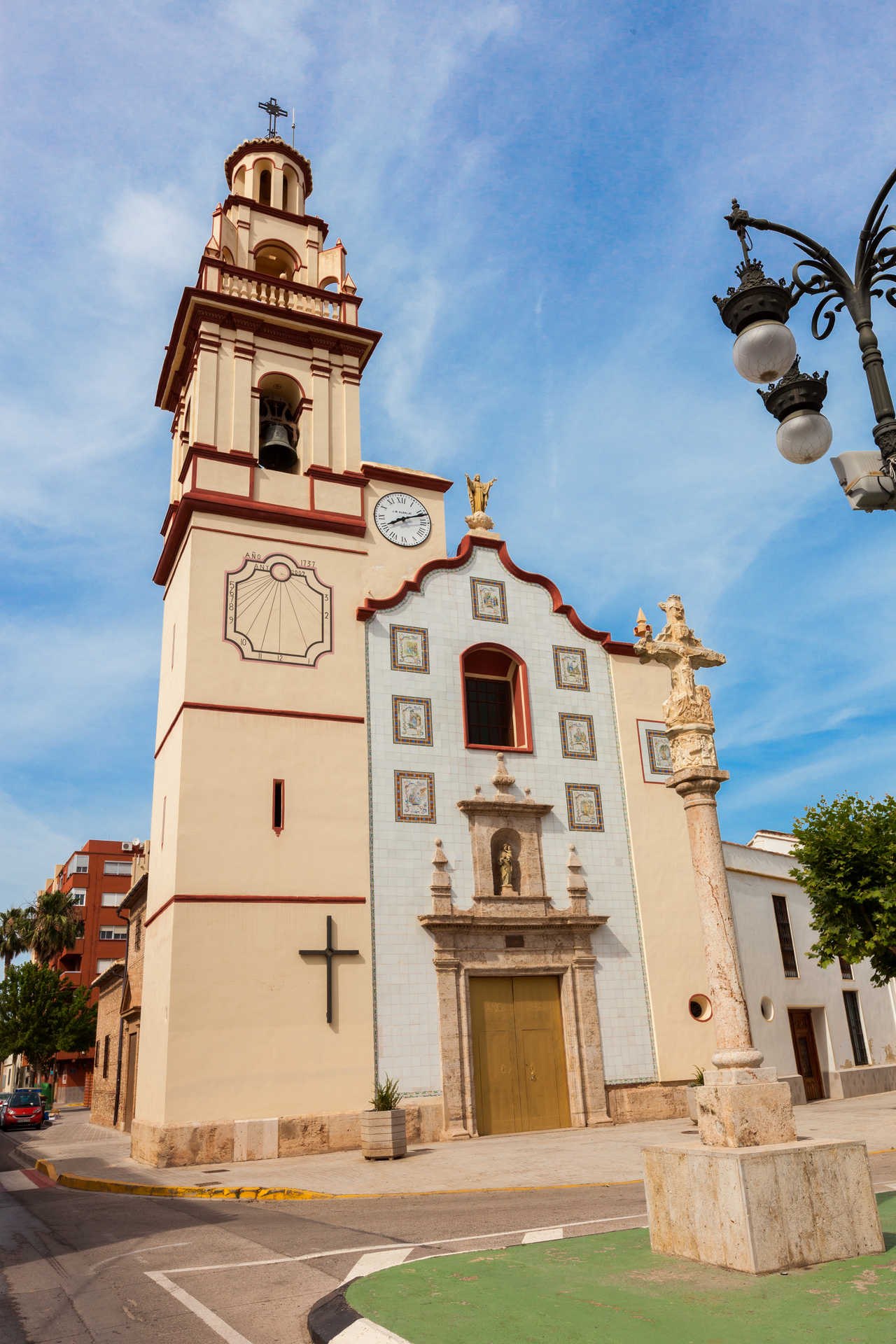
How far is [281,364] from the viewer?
23500 mm

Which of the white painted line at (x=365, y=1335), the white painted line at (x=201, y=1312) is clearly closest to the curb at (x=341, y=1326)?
the white painted line at (x=365, y=1335)

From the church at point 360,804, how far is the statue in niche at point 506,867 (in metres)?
0.06

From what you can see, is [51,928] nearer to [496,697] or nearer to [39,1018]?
[39,1018]

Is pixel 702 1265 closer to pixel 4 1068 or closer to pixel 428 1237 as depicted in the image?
pixel 428 1237

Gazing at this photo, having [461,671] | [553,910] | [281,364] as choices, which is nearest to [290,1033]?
[553,910]

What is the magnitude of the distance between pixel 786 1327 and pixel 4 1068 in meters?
104

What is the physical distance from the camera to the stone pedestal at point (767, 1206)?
6.89 m

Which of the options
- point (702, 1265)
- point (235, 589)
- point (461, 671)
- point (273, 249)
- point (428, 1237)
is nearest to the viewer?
point (702, 1265)

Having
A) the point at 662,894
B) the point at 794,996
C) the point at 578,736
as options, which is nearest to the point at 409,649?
the point at 578,736

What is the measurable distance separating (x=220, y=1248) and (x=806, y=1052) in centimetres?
2034

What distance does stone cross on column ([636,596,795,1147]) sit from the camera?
308 inches

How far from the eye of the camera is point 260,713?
1981 centimetres

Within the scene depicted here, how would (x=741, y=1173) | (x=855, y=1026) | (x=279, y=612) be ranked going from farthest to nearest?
1. (x=855, y=1026)
2. (x=279, y=612)
3. (x=741, y=1173)

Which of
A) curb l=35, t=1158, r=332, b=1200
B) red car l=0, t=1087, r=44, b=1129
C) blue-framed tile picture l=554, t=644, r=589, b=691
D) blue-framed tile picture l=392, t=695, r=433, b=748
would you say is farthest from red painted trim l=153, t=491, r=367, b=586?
red car l=0, t=1087, r=44, b=1129
